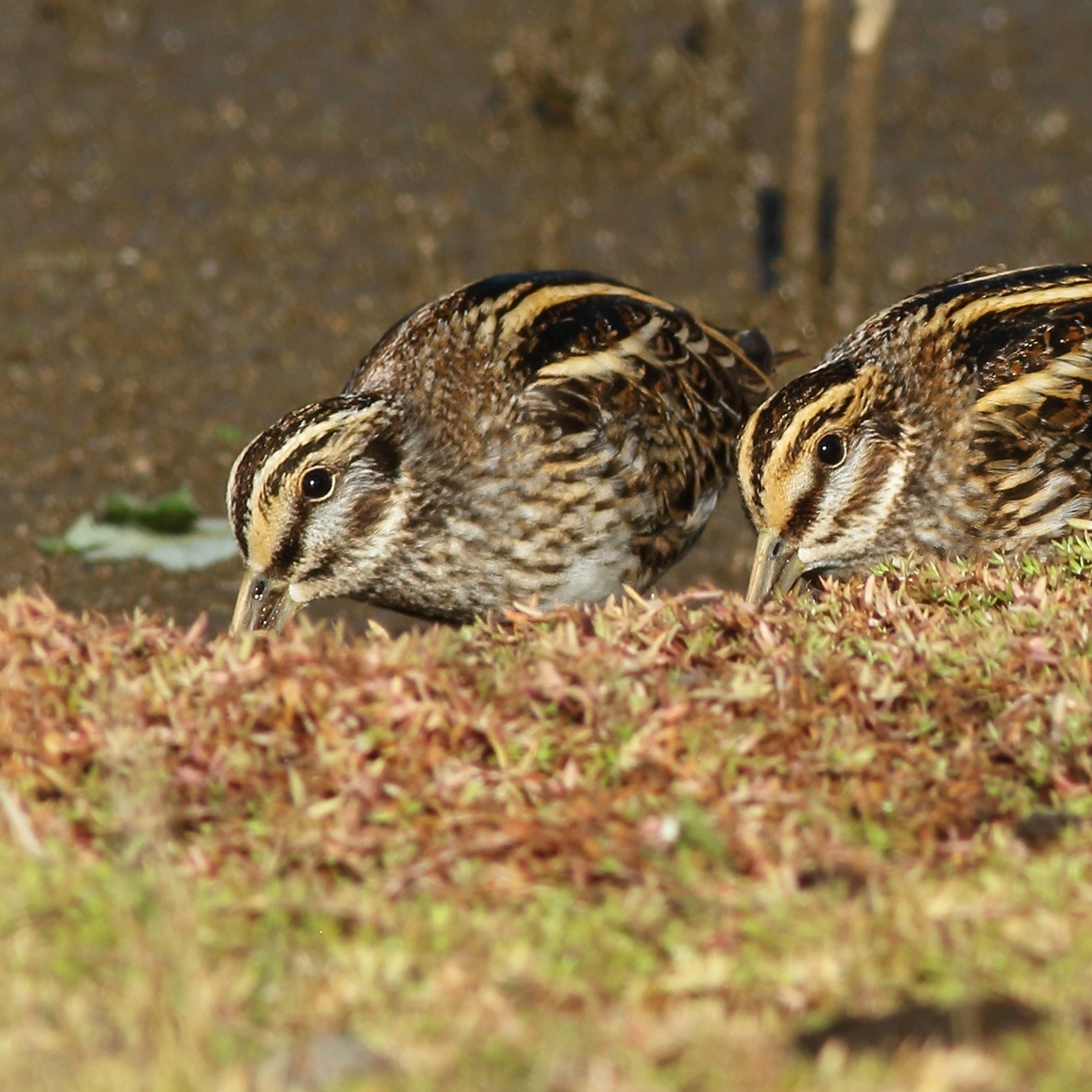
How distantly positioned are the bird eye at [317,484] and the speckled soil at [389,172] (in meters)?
3.18

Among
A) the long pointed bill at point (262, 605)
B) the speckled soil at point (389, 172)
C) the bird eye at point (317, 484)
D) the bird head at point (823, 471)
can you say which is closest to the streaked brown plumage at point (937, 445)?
the bird head at point (823, 471)

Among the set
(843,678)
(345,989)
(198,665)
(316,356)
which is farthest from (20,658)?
(316,356)

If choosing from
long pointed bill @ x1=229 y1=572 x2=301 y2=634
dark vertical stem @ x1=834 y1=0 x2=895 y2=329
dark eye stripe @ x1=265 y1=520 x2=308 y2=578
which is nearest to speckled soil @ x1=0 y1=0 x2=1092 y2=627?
dark vertical stem @ x1=834 y1=0 x2=895 y2=329

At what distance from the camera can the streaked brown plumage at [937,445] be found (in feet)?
21.1

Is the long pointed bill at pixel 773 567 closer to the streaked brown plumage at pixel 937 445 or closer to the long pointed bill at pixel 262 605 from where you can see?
the streaked brown plumage at pixel 937 445

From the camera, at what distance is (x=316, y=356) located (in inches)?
427

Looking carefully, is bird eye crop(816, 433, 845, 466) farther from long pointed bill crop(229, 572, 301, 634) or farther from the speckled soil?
the speckled soil

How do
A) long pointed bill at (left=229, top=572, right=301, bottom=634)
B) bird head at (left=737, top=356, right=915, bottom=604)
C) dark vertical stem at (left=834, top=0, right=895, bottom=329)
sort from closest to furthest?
1. bird head at (left=737, top=356, right=915, bottom=604)
2. long pointed bill at (left=229, top=572, right=301, bottom=634)
3. dark vertical stem at (left=834, top=0, right=895, bottom=329)

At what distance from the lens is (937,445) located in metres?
6.61

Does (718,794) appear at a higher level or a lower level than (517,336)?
lower

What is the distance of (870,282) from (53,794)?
8070 mm

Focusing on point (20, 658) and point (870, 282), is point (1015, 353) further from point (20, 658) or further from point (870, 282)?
point (870, 282)

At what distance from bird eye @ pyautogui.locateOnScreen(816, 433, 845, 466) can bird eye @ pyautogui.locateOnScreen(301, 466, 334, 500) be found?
1673 mm

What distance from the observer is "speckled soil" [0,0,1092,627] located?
10820 mm
